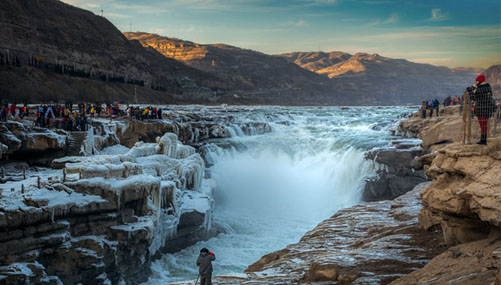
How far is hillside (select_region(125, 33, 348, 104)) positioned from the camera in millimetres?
139375

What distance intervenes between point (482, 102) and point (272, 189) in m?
19.1

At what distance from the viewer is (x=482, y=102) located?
775 centimetres

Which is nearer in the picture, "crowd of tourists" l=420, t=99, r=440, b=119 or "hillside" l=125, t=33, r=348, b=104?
"crowd of tourists" l=420, t=99, r=440, b=119

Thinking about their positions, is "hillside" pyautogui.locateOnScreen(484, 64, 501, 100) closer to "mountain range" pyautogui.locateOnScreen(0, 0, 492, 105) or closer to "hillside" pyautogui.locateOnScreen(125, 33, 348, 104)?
"mountain range" pyautogui.locateOnScreen(0, 0, 492, 105)

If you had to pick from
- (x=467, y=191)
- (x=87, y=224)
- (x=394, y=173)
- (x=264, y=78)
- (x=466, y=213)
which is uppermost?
(x=264, y=78)

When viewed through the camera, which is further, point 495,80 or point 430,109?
point 495,80

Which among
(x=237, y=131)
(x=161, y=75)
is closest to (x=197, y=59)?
(x=161, y=75)

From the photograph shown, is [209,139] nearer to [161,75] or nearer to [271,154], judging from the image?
[271,154]

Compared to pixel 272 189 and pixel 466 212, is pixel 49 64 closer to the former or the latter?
pixel 272 189

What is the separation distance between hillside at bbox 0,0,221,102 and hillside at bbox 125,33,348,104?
81.3 feet

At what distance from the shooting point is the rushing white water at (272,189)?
16375 mm

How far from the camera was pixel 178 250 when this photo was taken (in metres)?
16.1

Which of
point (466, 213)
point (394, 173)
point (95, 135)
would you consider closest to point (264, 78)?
point (394, 173)

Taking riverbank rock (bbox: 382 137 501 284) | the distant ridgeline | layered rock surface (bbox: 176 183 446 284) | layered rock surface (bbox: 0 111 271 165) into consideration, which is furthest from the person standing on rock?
the distant ridgeline
